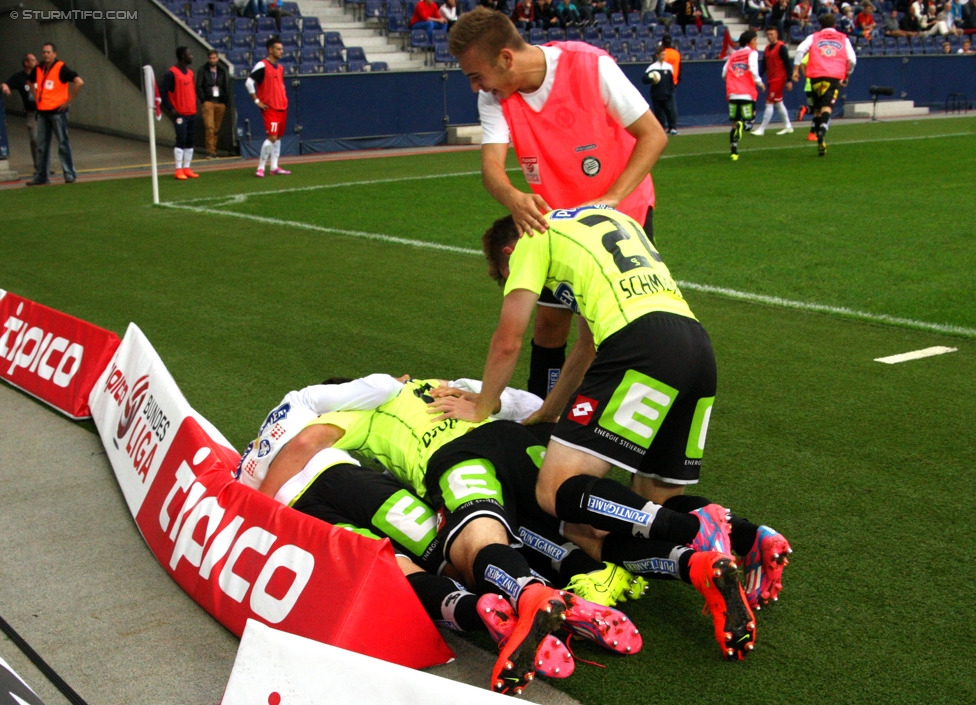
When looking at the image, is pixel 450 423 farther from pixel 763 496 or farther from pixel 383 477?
pixel 763 496

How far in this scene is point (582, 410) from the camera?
3.62 m

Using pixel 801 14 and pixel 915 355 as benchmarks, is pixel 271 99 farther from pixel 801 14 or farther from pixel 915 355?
pixel 801 14

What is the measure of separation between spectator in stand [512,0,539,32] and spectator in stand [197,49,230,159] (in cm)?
856

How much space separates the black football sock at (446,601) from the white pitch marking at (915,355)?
380cm

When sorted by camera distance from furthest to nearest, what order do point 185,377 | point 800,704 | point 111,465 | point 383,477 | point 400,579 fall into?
point 185,377 < point 111,465 < point 383,477 < point 400,579 < point 800,704

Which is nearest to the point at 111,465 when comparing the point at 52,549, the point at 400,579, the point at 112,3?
the point at 52,549

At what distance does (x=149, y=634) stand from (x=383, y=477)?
0.95m

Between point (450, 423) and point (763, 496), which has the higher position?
point (450, 423)

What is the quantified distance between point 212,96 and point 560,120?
17.5m

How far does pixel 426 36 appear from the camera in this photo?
25734 mm

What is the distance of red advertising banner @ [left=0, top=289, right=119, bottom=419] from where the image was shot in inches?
229

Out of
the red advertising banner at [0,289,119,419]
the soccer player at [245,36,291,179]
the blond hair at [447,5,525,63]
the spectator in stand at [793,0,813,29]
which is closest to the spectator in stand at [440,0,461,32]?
the soccer player at [245,36,291,179]

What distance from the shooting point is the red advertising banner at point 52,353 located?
580 cm

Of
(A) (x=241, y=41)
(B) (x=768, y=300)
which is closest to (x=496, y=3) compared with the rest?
(A) (x=241, y=41)
